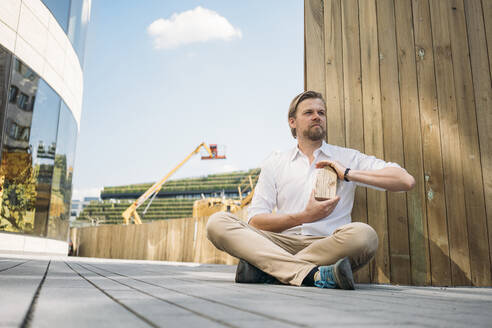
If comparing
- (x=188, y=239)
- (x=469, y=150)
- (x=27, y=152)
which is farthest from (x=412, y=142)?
(x=188, y=239)

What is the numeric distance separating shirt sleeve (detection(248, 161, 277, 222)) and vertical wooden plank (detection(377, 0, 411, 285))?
815mm

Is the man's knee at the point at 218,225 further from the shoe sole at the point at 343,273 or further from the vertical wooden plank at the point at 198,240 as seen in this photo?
the vertical wooden plank at the point at 198,240

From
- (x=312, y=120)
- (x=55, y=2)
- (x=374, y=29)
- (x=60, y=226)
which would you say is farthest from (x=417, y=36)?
(x=60, y=226)

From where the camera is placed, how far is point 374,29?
3.03 meters

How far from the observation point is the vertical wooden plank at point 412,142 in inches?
104

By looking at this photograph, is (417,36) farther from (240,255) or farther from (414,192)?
Answer: (240,255)

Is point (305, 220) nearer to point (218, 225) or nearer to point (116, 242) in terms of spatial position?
point (218, 225)

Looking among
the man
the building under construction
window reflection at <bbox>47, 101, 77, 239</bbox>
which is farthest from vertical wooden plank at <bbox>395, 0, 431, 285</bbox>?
the building under construction

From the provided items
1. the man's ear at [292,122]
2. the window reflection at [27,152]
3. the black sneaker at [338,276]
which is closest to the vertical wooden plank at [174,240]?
the window reflection at [27,152]

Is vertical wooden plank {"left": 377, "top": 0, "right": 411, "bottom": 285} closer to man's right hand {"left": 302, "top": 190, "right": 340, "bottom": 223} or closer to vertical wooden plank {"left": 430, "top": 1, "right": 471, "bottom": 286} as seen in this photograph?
vertical wooden plank {"left": 430, "top": 1, "right": 471, "bottom": 286}

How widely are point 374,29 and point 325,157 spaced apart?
1131 mm

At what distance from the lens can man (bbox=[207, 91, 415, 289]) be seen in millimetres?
1997

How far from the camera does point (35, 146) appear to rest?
23.3 ft

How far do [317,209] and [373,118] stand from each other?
973mm
